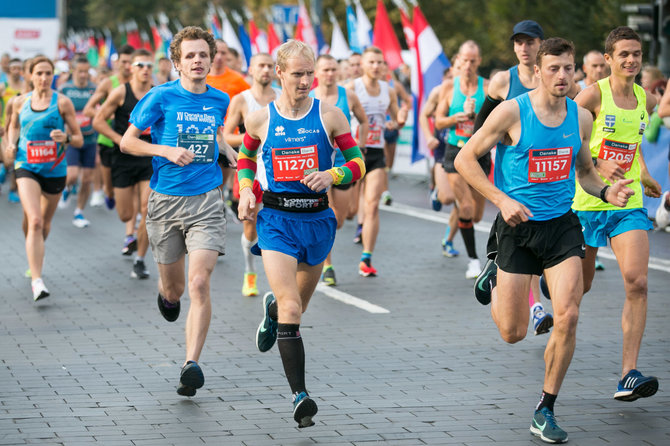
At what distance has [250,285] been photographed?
10.6 metres

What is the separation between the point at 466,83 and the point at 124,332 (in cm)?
Result: 475

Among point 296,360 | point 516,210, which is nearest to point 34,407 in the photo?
point 296,360

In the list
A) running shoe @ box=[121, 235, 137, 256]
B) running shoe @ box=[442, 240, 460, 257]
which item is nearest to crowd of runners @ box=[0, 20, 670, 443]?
running shoe @ box=[121, 235, 137, 256]

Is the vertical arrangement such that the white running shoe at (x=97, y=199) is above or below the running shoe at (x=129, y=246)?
below

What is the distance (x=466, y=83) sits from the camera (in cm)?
1192

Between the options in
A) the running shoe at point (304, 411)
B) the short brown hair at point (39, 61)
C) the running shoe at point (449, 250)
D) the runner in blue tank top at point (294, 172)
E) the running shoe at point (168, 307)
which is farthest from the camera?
the running shoe at point (449, 250)

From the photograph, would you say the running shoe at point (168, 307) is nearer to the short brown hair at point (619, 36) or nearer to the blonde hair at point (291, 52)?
the blonde hair at point (291, 52)

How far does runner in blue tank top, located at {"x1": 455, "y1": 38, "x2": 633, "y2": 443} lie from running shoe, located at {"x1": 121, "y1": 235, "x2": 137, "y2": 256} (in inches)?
273

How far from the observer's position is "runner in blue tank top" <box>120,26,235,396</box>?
7289 millimetres

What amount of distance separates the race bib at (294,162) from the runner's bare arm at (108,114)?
450 cm

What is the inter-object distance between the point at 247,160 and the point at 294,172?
1.35 ft

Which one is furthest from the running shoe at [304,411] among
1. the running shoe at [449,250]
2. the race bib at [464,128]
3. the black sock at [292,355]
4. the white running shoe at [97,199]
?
the white running shoe at [97,199]

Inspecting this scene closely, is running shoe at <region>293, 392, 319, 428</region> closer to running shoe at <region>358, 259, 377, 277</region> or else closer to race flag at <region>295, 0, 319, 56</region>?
running shoe at <region>358, 259, 377, 277</region>

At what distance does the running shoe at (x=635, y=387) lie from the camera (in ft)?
21.4
